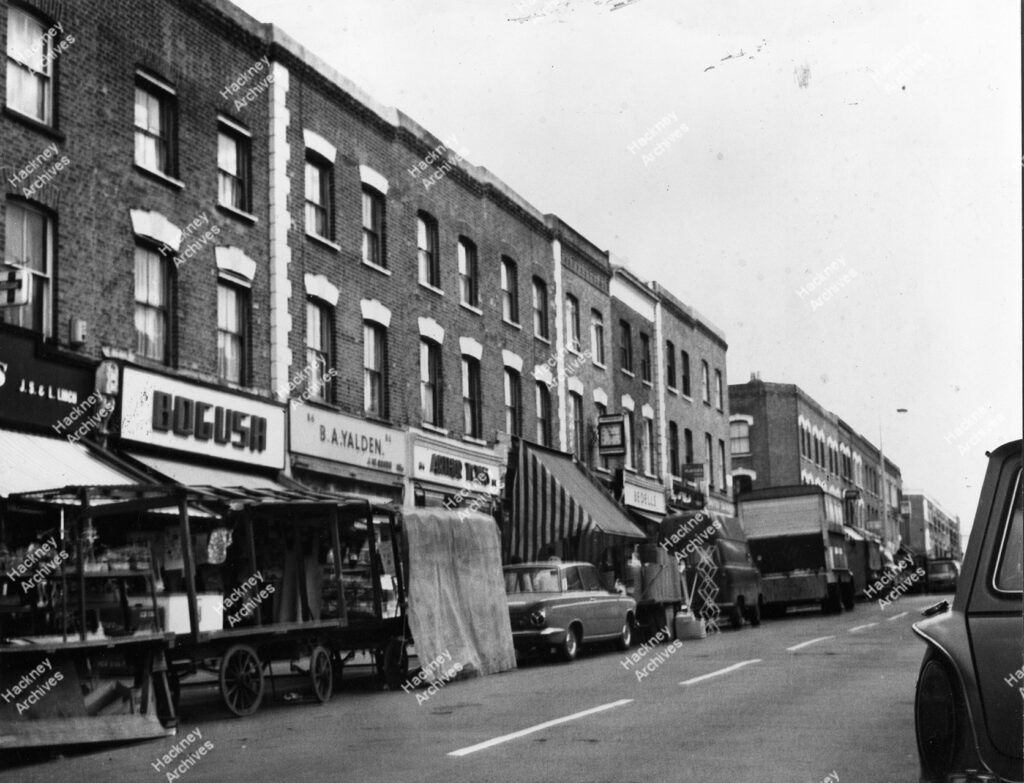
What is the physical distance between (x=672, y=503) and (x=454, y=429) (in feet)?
52.0

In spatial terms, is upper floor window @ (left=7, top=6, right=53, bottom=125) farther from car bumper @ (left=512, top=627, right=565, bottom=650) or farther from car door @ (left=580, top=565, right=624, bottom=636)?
car door @ (left=580, top=565, right=624, bottom=636)

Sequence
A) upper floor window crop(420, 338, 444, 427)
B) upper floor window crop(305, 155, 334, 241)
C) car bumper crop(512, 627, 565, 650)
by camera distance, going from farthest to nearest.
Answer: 1. upper floor window crop(420, 338, 444, 427)
2. upper floor window crop(305, 155, 334, 241)
3. car bumper crop(512, 627, 565, 650)

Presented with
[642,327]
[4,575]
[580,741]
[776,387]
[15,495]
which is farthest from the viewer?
[776,387]

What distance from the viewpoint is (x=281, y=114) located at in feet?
79.0

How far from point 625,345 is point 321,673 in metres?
26.8

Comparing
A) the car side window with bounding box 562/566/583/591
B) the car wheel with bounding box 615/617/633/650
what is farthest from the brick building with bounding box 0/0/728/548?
the car wheel with bounding box 615/617/633/650

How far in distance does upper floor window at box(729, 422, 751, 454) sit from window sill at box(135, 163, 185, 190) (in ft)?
165

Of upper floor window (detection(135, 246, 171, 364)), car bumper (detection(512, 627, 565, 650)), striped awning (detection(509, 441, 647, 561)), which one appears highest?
upper floor window (detection(135, 246, 171, 364))

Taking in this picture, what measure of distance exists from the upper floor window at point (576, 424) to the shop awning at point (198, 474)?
1429 centimetres

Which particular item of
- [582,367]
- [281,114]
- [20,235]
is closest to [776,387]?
[582,367]

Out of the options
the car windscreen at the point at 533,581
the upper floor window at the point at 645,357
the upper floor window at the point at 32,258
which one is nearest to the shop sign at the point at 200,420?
the upper floor window at the point at 32,258

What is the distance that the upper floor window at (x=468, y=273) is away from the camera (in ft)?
102

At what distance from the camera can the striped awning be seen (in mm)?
28297

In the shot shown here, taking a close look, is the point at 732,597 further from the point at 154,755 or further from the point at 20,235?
the point at 154,755
